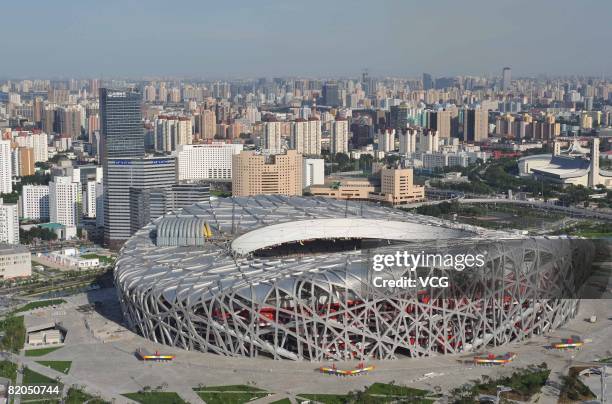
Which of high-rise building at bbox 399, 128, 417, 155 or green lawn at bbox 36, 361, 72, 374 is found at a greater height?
high-rise building at bbox 399, 128, 417, 155

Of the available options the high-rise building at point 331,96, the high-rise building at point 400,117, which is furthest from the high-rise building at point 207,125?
the high-rise building at point 331,96

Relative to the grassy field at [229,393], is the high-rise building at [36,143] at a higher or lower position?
higher

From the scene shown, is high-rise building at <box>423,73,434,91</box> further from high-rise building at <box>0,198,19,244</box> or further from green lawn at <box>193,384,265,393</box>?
green lawn at <box>193,384,265,393</box>

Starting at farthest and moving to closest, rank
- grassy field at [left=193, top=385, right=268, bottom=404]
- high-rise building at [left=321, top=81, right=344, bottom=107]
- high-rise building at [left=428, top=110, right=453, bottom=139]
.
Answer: high-rise building at [left=321, top=81, right=344, bottom=107] → high-rise building at [left=428, top=110, right=453, bottom=139] → grassy field at [left=193, top=385, right=268, bottom=404]

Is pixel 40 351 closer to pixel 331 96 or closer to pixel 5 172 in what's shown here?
pixel 5 172

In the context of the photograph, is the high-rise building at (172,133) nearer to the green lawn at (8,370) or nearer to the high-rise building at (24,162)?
the high-rise building at (24,162)

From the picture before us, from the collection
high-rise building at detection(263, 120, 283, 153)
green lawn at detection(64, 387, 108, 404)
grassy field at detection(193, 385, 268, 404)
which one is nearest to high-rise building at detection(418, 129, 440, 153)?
high-rise building at detection(263, 120, 283, 153)
